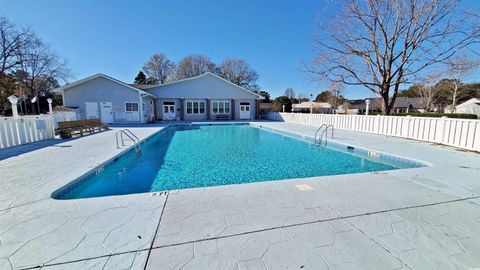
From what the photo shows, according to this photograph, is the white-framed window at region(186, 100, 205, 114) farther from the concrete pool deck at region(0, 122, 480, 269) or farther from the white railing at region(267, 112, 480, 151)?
the concrete pool deck at region(0, 122, 480, 269)

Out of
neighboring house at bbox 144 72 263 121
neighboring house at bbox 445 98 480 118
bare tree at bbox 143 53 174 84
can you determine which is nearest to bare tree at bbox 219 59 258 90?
bare tree at bbox 143 53 174 84

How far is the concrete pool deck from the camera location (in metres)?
1.88

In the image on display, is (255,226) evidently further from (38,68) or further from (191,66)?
(38,68)

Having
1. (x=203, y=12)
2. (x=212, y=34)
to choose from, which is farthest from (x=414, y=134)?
(x=212, y=34)

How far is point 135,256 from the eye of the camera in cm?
192

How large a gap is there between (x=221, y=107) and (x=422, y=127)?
1818cm

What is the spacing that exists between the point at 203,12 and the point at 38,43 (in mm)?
27597

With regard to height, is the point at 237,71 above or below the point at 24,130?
above

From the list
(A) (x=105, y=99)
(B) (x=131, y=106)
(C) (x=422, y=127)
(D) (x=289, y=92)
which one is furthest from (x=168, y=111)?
(D) (x=289, y=92)

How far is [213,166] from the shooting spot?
20.5 ft

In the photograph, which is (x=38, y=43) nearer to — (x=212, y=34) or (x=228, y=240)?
(x=212, y=34)

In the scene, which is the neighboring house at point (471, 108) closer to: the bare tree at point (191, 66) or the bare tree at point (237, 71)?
the bare tree at point (237, 71)

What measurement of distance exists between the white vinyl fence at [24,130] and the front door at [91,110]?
8.07m

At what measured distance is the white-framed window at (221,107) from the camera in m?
23.3
